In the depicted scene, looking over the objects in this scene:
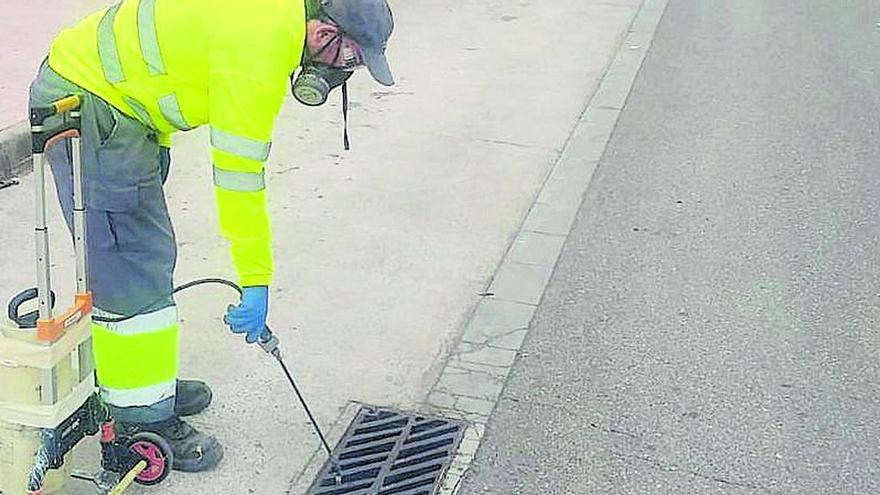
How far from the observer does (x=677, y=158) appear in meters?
7.48

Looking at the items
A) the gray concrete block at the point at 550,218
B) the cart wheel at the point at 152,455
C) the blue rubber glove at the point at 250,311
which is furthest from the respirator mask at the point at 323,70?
the gray concrete block at the point at 550,218

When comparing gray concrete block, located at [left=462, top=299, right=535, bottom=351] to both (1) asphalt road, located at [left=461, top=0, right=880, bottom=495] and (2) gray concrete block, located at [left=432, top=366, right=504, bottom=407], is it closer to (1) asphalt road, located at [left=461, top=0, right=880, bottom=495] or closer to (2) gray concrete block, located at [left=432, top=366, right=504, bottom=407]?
(1) asphalt road, located at [left=461, top=0, right=880, bottom=495]

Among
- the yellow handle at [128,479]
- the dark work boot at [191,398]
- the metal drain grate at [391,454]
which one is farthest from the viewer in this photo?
the dark work boot at [191,398]

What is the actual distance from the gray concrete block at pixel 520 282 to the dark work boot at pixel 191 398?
1616 mm

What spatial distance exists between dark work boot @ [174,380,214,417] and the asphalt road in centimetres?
97

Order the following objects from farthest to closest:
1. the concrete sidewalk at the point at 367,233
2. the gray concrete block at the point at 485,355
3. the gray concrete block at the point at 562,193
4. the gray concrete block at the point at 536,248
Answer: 1. the gray concrete block at the point at 562,193
2. the gray concrete block at the point at 536,248
3. the gray concrete block at the point at 485,355
4. the concrete sidewalk at the point at 367,233

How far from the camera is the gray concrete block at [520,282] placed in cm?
536

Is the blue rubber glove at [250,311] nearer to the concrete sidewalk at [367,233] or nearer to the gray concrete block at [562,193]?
the concrete sidewalk at [367,233]

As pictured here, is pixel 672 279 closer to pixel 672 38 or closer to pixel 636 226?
pixel 636 226

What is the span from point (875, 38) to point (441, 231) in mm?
6890

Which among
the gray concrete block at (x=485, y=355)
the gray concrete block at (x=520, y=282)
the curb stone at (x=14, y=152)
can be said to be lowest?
the curb stone at (x=14, y=152)

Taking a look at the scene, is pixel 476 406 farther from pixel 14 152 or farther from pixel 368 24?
pixel 14 152

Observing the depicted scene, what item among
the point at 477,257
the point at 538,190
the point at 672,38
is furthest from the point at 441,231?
the point at 672,38

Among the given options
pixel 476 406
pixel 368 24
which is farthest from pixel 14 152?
pixel 368 24
